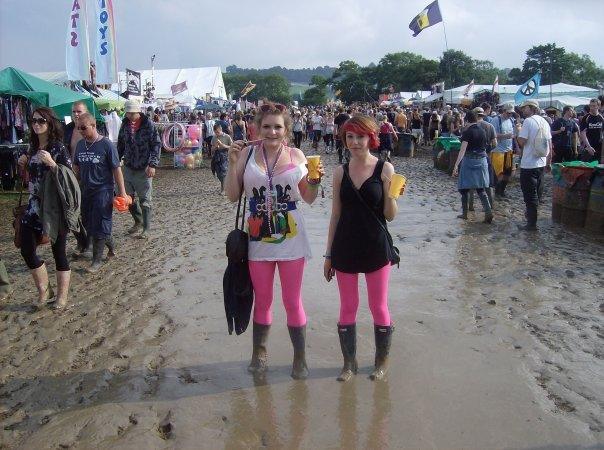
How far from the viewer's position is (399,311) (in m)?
5.02

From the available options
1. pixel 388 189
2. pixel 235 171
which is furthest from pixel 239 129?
pixel 388 189

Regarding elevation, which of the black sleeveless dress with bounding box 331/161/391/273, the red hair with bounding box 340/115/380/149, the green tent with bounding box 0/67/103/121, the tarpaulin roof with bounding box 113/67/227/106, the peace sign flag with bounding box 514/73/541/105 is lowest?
the black sleeveless dress with bounding box 331/161/391/273

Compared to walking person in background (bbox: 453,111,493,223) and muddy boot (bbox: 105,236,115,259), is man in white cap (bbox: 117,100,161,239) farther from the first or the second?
walking person in background (bbox: 453,111,493,223)

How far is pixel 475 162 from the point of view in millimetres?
8719

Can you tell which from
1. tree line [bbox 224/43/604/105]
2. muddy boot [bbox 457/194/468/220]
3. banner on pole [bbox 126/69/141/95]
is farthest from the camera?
tree line [bbox 224/43/604/105]

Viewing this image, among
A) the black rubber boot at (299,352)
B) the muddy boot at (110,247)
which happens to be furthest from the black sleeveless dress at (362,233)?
the muddy boot at (110,247)

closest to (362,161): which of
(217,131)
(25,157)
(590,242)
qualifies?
(25,157)

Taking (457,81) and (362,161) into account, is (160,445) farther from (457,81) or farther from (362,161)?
(457,81)

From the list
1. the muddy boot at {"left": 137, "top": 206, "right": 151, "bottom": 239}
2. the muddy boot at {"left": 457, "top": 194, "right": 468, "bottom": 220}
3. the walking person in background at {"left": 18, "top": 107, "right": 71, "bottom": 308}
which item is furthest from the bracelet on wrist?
the muddy boot at {"left": 457, "top": 194, "right": 468, "bottom": 220}

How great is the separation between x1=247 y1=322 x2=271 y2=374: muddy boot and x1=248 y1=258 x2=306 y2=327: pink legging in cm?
12

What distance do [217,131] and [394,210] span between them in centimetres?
1019

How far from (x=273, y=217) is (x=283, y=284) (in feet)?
1.44

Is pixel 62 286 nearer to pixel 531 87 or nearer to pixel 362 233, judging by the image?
pixel 362 233

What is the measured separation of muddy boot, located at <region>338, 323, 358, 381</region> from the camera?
3.70 metres
